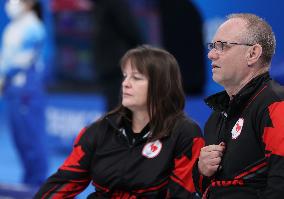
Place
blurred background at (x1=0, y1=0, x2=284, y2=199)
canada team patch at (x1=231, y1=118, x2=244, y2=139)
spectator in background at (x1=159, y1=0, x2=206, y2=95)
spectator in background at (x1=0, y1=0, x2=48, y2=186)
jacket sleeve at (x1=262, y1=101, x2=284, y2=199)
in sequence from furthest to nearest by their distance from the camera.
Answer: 1. spectator in background at (x1=0, y1=0, x2=48, y2=186)
2. spectator in background at (x1=159, y1=0, x2=206, y2=95)
3. blurred background at (x1=0, y1=0, x2=284, y2=199)
4. canada team patch at (x1=231, y1=118, x2=244, y2=139)
5. jacket sleeve at (x1=262, y1=101, x2=284, y2=199)

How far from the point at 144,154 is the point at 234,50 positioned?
856 millimetres

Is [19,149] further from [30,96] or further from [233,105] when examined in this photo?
[233,105]

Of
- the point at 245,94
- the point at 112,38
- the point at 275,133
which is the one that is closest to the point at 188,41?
the point at 112,38

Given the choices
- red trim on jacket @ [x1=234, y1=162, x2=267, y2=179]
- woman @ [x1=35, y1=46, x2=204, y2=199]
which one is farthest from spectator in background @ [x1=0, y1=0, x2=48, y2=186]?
red trim on jacket @ [x1=234, y1=162, x2=267, y2=179]

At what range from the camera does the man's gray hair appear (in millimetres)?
2389

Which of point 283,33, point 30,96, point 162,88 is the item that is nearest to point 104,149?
point 162,88

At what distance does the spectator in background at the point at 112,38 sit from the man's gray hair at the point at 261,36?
2.63 meters

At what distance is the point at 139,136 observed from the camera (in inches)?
124

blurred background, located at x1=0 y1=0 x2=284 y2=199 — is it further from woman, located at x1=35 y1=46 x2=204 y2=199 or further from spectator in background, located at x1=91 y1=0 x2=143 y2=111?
woman, located at x1=35 y1=46 x2=204 y2=199

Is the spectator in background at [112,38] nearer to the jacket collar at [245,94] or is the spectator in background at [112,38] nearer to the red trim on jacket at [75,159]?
the red trim on jacket at [75,159]

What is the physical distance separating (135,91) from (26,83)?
2581mm

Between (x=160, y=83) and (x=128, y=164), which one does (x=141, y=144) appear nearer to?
(x=128, y=164)

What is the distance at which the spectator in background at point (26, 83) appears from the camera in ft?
18.1

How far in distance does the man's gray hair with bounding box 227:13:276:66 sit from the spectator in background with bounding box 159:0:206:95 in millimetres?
2302
